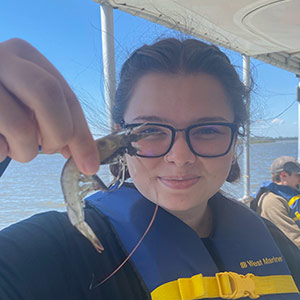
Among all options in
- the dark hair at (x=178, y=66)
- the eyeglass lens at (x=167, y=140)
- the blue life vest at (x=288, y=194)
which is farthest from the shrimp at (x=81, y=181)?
the blue life vest at (x=288, y=194)

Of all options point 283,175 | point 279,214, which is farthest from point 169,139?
point 283,175

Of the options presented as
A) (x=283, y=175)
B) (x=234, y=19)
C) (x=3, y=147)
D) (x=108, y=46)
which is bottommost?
(x=283, y=175)

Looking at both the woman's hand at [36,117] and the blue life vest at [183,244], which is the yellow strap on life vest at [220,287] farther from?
the woman's hand at [36,117]

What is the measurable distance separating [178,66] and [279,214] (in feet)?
9.95

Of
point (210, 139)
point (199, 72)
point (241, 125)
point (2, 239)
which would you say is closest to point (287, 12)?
point (241, 125)

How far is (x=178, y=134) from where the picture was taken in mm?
A: 1249

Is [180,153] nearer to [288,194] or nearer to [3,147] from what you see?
[3,147]

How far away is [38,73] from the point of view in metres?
A: 0.68

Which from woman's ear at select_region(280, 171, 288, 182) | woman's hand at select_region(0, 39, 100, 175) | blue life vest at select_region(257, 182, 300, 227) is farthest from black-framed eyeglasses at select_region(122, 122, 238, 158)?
woman's ear at select_region(280, 171, 288, 182)

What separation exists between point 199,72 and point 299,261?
1341 mm

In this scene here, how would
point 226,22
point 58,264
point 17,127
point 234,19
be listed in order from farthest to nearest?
point 226,22 < point 234,19 < point 58,264 < point 17,127

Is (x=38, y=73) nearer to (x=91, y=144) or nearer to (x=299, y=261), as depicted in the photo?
(x=91, y=144)

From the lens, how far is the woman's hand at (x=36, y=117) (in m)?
0.66

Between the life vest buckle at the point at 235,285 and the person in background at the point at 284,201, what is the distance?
249cm
